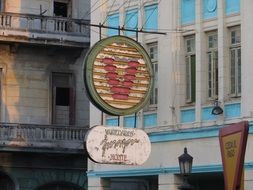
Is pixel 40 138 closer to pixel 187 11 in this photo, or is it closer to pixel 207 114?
pixel 187 11

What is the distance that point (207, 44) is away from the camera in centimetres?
2427

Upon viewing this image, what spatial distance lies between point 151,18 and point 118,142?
6.65 m

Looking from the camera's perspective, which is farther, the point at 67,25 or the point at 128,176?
the point at 67,25

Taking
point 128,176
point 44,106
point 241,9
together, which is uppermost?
point 241,9

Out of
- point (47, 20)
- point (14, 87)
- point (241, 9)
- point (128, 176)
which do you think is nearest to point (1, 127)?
point (14, 87)

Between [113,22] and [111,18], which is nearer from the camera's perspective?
[113,22]

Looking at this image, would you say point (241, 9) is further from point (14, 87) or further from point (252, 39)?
point (14, 87)

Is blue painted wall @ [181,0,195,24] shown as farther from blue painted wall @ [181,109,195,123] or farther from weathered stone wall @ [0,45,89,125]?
weathered stone wall @ [0,45,89,125]

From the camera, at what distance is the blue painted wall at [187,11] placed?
80.9 feet

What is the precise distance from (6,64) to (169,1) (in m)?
10.2

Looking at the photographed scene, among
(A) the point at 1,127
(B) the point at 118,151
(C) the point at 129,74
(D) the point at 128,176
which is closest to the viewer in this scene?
(B) the point at 118,151

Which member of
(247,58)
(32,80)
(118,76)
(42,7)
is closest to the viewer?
(118,76)

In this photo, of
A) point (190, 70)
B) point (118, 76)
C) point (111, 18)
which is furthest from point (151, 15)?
point (118, 76)

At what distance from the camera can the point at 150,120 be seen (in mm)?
25734
